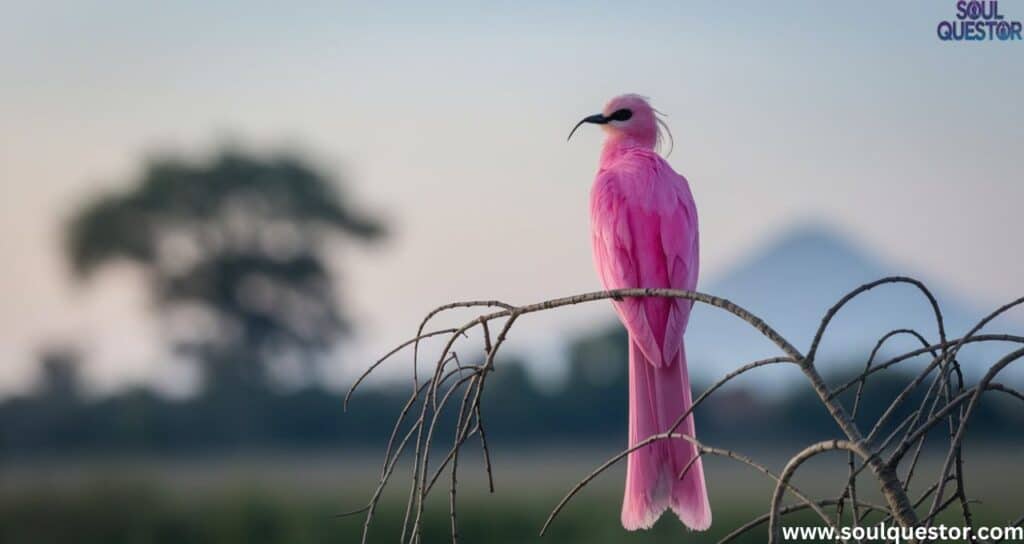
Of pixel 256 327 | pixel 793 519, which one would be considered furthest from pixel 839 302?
pixel 256 327

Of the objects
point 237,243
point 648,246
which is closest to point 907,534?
point 648,246

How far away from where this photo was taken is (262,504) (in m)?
8.62

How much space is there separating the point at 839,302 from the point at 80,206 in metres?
17.8

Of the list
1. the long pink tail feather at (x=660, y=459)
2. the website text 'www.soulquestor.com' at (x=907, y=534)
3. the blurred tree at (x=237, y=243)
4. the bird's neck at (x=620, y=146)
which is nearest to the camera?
the website text 'www.soulquestor.com' at (x=907, y=534)

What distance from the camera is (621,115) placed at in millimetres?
1962

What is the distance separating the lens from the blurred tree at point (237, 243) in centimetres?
1700

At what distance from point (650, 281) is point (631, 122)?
11.6 inches

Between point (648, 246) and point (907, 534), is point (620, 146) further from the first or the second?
point (907, 534)

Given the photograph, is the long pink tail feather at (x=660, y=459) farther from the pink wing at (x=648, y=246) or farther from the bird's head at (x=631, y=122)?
the bird's head at (x=631, y=122)

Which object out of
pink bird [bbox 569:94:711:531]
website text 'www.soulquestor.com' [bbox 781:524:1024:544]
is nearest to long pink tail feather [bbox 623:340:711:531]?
pink bird [bbox 569:94:711:531]

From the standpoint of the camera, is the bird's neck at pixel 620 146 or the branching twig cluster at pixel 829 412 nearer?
the branching twig cluster at pixel 829 412

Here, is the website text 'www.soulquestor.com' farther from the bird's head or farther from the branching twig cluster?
the bird's head

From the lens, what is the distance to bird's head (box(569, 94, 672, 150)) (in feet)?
6.42

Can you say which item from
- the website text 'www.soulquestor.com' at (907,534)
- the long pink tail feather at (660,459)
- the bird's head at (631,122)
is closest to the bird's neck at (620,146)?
the bird's head at (631,122)
